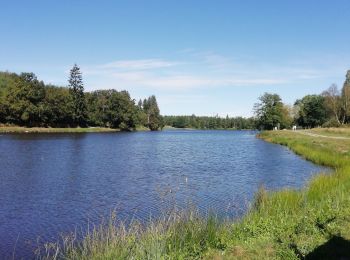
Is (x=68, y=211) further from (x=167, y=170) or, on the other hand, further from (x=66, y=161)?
(x=66, y=161)

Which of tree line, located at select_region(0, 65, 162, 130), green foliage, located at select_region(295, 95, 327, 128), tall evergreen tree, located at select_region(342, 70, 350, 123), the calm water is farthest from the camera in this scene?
green foliage, located at select_region(295, 95, 327, 128)

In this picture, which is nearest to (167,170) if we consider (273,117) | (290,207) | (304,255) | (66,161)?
(66,161)

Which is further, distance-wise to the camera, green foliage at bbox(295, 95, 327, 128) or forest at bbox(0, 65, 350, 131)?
green foliage at bbox(295, 95, 327, 128)

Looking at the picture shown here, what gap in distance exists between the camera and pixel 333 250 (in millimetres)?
9664

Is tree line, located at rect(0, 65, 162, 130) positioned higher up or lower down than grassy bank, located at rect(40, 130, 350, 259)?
higher up

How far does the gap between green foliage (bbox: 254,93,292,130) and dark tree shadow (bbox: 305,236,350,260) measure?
13604 cm

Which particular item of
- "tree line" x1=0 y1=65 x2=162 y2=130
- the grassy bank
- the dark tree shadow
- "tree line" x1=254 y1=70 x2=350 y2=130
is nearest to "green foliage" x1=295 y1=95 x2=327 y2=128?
"tree line" x1=254 y1=70 x2=350 y2=130

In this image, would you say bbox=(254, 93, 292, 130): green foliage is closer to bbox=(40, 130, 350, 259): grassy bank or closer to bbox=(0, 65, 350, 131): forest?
bbox=(0, 65, 350, 131): forest

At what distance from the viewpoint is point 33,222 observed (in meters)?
17.3

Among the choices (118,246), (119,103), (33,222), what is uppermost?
(119,103)

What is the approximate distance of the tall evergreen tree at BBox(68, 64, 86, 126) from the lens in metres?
130

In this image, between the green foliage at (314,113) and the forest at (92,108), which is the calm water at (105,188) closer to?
the forest at (92,108)

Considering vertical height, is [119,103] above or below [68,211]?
above

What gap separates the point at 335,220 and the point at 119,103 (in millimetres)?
141855
